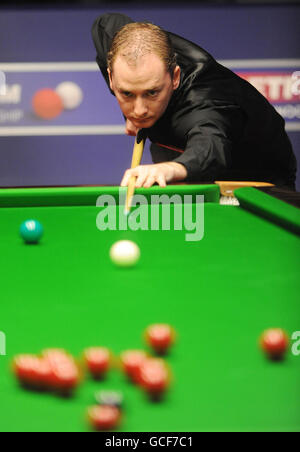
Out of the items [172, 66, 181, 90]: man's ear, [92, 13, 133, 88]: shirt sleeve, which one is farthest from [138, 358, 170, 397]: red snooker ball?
[92, 13, 133, 88]: shirt sleeve

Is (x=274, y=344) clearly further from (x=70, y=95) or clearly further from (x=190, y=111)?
(x=70, y=95)

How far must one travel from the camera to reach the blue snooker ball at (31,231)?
1814mm

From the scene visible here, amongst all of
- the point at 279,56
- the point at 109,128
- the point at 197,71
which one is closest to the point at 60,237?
the point at 197,71

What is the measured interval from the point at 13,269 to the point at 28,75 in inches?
176

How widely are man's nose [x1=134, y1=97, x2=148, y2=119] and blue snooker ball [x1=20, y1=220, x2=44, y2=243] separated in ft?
4.78

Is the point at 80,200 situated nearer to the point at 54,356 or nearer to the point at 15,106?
the point at 54,356

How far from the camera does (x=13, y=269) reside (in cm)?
156

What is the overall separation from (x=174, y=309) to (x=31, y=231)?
0.74 m

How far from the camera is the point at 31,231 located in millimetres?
1825

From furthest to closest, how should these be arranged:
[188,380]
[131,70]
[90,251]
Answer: [131,70] → [90,251] → [188,380]

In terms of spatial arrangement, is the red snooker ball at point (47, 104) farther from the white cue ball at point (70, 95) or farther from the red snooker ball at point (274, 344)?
the red snooker ball at point (274, 344)

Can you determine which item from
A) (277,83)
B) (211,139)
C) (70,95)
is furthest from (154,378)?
(277,83)

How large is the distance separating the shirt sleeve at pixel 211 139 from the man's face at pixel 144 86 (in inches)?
7.9

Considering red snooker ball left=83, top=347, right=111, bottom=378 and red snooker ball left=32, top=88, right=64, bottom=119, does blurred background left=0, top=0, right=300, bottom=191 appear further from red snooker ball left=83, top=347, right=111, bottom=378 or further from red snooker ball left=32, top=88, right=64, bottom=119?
red snooker ball left=83, top=347, right=111, bottom=378
